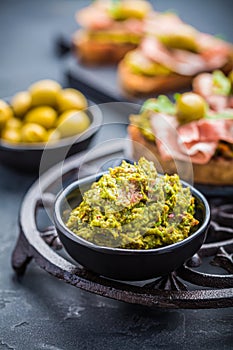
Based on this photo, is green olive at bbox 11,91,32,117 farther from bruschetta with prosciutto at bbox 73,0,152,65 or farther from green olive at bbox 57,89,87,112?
bruschetta with prosciutto at bbox 73,0,152,65

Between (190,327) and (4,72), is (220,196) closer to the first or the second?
(190,327)

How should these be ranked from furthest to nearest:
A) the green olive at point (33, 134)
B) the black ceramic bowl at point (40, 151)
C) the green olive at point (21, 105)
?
the green olive at point (21, 105)
the green olive at point (33, 134)
the black ceramic bowl at point (40, 151)

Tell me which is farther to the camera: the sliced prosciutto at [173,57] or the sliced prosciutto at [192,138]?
the sliced prosciutto at [173,57]

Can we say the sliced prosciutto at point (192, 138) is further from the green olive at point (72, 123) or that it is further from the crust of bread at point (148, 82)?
the crust of bread at point (148, 82)

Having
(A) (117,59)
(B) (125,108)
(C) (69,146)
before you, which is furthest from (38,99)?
(A) (117,59)

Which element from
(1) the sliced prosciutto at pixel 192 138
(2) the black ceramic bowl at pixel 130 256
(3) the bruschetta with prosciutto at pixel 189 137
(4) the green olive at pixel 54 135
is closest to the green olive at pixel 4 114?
(4) the green olive at pixel 54 135

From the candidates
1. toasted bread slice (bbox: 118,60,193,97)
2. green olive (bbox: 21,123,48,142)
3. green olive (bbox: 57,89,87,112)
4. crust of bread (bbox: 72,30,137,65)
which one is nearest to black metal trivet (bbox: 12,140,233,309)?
green olive (bbox: 21,123,48,142)
